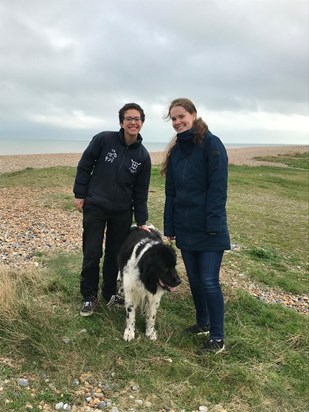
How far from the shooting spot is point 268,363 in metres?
4.56

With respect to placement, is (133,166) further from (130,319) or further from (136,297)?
(130,319)

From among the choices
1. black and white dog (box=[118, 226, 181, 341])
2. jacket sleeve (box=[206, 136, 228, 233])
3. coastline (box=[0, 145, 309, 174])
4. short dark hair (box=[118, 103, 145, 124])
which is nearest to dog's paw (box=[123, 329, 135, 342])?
black and white dog (box=[118, 226, 181, 341])

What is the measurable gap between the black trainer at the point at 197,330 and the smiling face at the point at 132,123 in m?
2.48

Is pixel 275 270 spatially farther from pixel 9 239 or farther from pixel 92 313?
pixel 9 239

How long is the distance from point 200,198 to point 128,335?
182 centimetres

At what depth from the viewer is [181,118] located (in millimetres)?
4297

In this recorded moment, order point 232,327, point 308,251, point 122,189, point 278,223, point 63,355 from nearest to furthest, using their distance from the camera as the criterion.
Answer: point 63,355 < point 122,189 < point 232,327 < point 308,251 < point 278,223

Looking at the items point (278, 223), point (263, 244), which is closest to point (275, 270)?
point (263, 244)

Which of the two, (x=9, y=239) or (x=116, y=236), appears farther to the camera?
(x=9, y=239)

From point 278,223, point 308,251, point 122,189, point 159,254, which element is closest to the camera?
point 159,254

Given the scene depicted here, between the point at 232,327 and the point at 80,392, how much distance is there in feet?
7.63

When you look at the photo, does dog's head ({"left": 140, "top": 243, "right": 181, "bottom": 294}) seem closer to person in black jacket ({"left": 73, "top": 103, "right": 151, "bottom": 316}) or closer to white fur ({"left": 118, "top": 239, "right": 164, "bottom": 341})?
white fur ({"left": 118, "top": 239, "right": 164, "bottom": 341})

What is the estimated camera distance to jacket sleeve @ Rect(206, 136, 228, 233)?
4.12 metres

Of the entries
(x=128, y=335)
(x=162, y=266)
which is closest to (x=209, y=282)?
(x=162, y=266)
